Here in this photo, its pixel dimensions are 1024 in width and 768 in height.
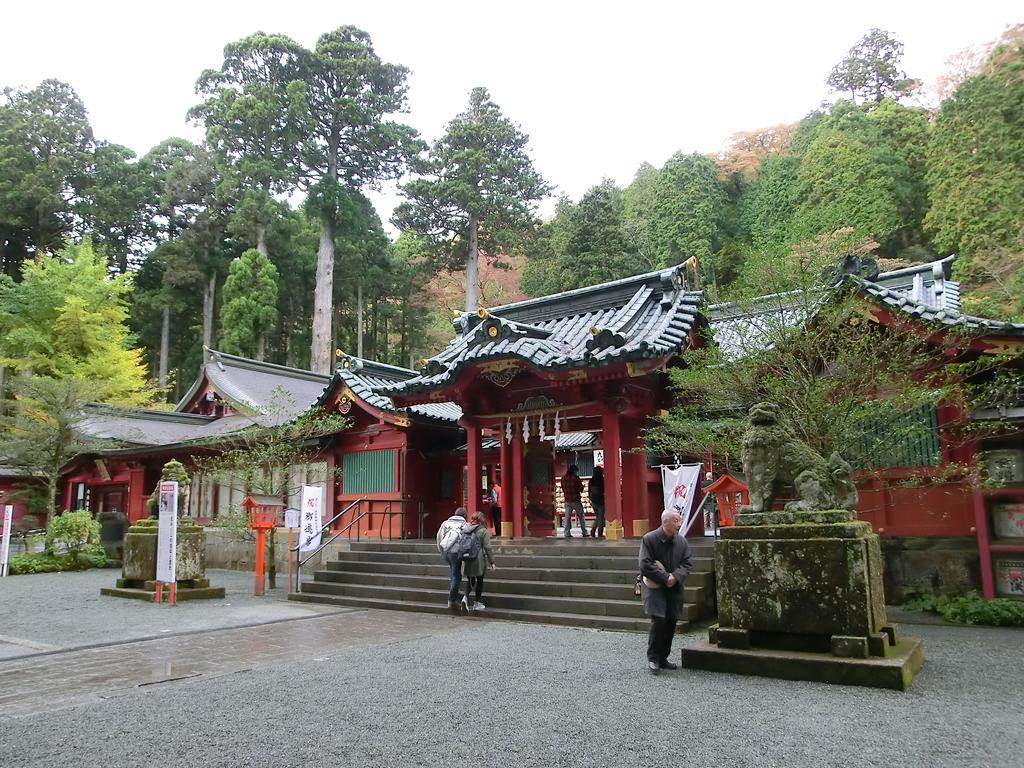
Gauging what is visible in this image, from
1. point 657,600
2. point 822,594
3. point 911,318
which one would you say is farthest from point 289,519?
point 911,318

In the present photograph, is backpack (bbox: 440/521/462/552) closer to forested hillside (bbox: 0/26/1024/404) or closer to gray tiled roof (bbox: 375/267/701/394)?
gray tiled roof (bbox: 375/267/701/394)

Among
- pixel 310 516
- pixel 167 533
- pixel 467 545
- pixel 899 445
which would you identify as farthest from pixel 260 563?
pixel 899 445

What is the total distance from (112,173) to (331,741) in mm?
41893

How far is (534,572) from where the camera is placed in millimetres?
10852

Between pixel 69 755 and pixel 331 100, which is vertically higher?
pixel 331 100

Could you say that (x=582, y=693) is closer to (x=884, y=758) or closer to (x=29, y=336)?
(x=884, y=758)

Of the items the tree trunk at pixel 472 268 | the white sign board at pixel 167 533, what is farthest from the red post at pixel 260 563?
the tree trunk at pixel 472 268

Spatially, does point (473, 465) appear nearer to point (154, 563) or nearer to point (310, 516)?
point (310, 516)

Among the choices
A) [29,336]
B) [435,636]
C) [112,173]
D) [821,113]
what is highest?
[821,113]

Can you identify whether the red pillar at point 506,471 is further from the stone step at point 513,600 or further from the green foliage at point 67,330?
the green foliage at point 67,330

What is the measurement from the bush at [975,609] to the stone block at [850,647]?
4.74 meters

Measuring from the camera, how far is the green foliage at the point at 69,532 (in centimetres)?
1800

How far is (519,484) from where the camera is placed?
1344 centimetres

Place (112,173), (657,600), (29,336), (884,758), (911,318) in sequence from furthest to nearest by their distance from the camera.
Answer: (112,173) → (29,336) → (911,318) → (657,600) → (884,758)
